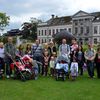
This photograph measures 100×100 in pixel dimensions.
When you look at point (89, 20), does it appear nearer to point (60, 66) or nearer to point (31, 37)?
point (31, 37)

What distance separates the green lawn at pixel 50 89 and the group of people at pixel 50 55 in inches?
38.7

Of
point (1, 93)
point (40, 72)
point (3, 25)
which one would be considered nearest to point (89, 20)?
point (3, 25)

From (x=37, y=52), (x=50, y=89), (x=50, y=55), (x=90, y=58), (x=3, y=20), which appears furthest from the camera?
(x=3, y=20)

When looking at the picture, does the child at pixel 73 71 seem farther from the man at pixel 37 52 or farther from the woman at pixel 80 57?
the man at pixel 37 52

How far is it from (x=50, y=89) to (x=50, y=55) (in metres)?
4.19

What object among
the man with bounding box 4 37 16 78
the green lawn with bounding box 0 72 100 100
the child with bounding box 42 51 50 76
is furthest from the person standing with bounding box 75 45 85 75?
the man with bounding box 4 37 16 78

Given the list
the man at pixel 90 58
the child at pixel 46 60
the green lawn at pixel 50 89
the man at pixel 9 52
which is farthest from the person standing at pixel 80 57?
the man at pixel 9 52

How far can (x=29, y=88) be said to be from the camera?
1146 centimetres

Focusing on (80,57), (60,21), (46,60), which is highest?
(60,21)

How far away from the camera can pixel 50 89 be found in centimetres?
1125

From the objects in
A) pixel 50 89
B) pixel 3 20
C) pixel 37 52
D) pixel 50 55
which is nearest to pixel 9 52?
pixel 37 52

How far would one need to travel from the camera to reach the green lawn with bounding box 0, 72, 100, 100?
9938 mm

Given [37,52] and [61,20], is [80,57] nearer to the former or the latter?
[37,52]

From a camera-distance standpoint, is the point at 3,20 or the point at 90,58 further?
the point at 3,20
